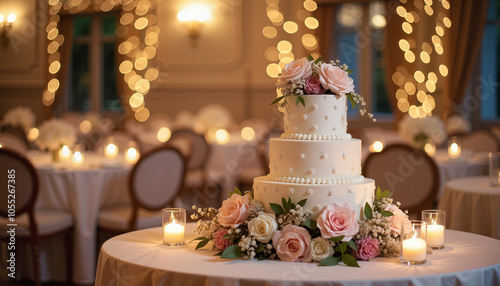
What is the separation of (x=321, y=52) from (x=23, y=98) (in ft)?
14.0

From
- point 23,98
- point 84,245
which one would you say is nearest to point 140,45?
point 23,98

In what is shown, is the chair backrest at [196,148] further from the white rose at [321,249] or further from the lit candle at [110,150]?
the white rose at [321,249]

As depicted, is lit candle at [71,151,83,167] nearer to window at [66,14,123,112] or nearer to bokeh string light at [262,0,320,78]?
bokeh string light at [262,0,320,78]

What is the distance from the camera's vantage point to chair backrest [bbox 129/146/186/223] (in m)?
4.36

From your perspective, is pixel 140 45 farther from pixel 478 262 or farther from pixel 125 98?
pixel 478 262

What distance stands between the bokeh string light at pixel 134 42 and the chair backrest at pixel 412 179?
21.6 ft

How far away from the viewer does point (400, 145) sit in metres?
4.44

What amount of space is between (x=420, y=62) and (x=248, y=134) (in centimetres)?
250

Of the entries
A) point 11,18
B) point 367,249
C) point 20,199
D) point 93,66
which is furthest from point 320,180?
point 93,66

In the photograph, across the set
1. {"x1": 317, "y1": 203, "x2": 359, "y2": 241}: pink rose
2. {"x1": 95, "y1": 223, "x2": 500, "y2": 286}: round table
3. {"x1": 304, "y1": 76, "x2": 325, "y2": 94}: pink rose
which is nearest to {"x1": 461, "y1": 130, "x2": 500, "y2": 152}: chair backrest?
{"x1": 95, "y1": 223, "x2": 500, "y2": 286}: round table

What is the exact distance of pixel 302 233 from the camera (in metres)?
2.05

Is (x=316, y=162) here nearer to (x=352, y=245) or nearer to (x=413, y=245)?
(x=352, y=245)

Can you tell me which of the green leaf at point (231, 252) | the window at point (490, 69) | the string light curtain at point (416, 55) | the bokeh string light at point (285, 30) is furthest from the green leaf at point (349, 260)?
the bokeh string light at point (285, 30)

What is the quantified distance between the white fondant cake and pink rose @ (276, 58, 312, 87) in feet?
0.28
